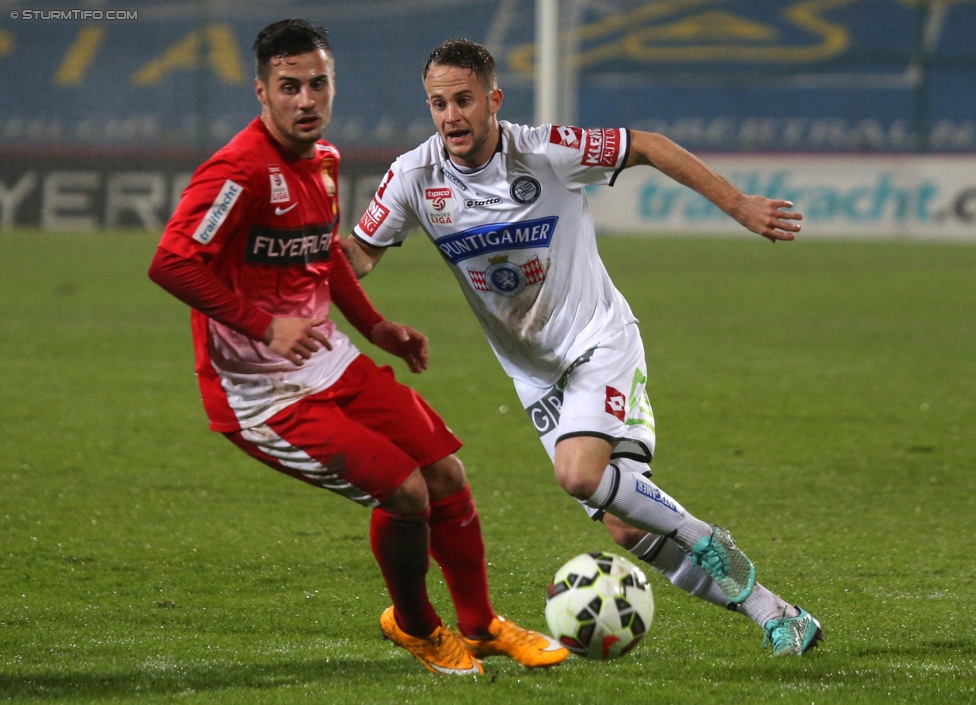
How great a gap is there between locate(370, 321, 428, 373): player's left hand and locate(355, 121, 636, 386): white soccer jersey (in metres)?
0.25

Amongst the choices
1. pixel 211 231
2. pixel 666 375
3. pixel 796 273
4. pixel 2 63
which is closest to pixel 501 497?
pixel 211 231

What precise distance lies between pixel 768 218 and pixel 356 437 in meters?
1.39

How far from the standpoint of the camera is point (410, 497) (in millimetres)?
3836

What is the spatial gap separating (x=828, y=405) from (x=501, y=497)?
3263 millimetres

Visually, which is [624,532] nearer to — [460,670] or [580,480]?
[580,480]

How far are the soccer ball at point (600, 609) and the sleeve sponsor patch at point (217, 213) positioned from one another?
142 centimetres

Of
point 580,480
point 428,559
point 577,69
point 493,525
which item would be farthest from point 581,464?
point 577,69

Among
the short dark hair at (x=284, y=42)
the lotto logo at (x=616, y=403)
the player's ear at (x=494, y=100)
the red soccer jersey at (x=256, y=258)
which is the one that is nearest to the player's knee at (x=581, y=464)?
the lotto logo at (x=616, y=403)

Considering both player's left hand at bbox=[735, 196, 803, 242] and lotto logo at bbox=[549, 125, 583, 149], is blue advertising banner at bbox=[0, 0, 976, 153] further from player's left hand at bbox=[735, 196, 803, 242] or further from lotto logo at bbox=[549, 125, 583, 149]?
→ player's left hand at bbox=[735, 196, 803, 242]

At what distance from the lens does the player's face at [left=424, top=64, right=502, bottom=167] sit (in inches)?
163

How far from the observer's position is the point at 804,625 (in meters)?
4.05

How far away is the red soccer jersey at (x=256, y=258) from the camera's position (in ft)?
12.1

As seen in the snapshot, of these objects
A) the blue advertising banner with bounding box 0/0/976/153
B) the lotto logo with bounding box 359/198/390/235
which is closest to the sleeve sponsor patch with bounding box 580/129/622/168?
the lotto logo with bounding box 359/198/390/235

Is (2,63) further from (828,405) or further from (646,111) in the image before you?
(828,405)
